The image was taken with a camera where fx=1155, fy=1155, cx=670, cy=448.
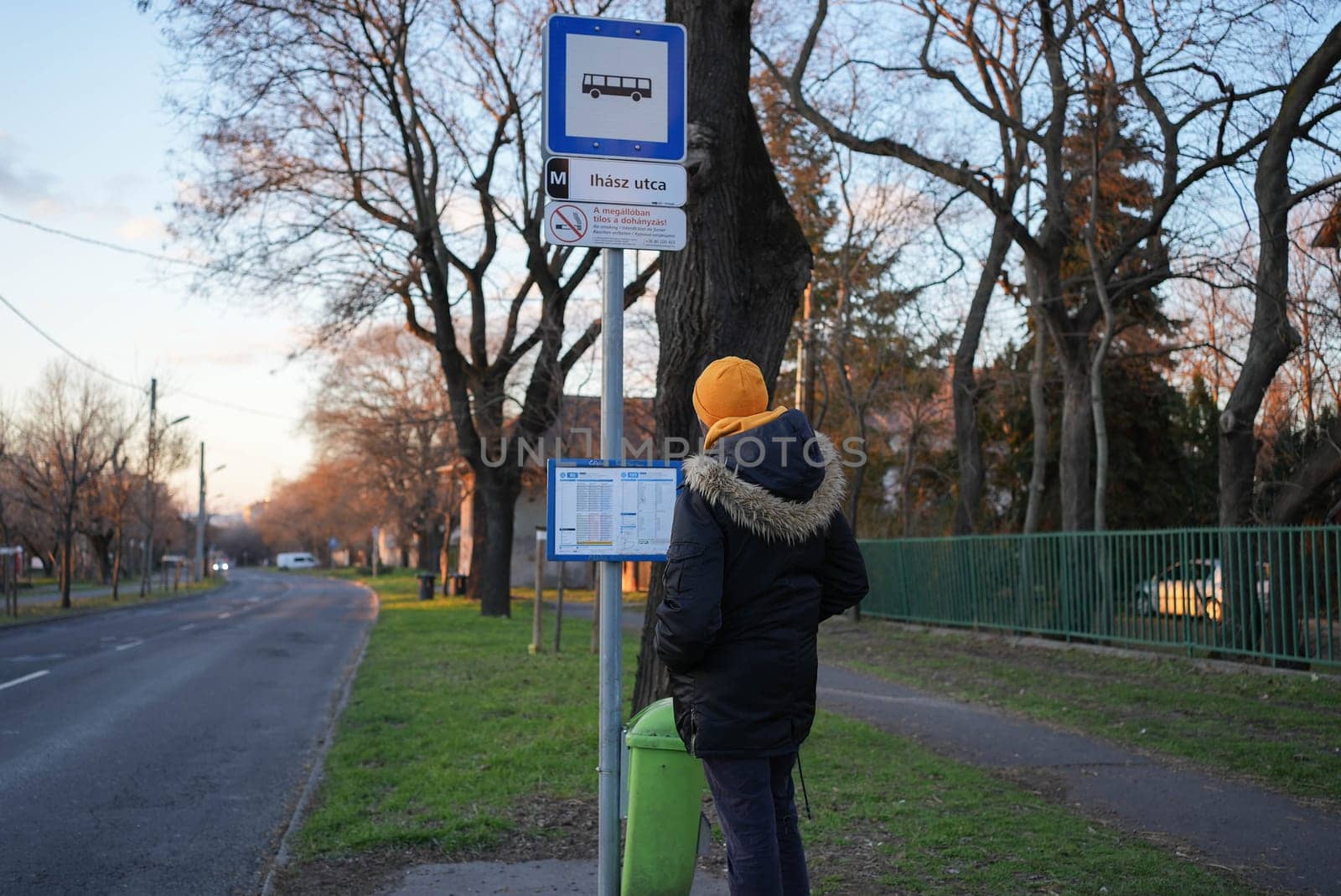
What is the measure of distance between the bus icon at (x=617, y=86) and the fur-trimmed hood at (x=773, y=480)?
1294mm

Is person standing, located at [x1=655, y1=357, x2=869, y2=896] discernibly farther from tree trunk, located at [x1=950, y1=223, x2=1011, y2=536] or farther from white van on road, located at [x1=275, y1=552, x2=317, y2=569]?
white van on road, located at [x1=275, y1=552, x2=317, y2=569]

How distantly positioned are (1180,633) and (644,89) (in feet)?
40.6

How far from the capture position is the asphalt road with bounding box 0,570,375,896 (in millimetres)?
5523

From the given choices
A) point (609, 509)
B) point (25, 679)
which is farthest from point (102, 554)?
point (609, 509)

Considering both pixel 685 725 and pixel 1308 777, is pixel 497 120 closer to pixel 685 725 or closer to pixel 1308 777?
pixel 1308 777

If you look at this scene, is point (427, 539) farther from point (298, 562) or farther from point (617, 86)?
point (617, 86)

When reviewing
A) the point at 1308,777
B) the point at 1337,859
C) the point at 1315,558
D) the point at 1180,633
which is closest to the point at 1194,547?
the point at 1180,633

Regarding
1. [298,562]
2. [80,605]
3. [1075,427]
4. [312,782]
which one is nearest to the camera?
[312,782]

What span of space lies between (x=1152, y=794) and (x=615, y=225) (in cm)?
497

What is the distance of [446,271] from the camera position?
24219 millimetres

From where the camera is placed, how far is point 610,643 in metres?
3.87

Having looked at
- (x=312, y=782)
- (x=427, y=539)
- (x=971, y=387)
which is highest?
(x=971, y=387)

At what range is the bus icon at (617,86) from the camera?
397cm

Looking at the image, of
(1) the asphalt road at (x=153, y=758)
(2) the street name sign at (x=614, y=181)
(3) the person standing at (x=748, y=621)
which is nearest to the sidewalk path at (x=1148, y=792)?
(3) the person standing at (x=748, y=621)
